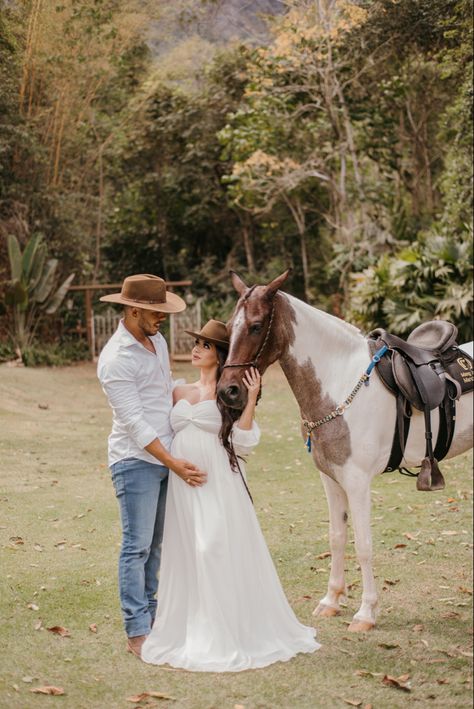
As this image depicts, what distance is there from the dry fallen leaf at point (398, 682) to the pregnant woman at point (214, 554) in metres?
0.26

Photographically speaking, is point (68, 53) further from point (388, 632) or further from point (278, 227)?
point (278, 227)

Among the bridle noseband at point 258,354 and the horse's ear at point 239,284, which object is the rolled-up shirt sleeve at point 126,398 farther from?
the horse's ear at point 239,284

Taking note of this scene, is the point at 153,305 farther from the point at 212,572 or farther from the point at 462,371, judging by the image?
the point at 462,371

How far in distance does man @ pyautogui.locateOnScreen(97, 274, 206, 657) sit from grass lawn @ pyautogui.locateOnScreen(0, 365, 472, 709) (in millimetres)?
251

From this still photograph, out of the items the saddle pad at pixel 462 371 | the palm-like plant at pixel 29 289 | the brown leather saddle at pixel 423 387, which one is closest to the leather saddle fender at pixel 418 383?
the brown leather saddle at pixel 423 387

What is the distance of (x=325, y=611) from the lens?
3.10 meters

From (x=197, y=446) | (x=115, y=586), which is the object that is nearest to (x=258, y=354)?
(x=197, y=446)

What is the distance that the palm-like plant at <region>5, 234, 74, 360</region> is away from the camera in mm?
3375

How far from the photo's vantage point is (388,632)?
2984 mm

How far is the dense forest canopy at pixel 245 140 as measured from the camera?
11.5 feet

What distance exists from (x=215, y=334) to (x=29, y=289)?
1.09 metres

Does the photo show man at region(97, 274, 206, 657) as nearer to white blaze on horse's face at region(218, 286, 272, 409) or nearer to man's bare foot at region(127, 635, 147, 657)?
man's bare foot at region(127, 635, 147, 657)

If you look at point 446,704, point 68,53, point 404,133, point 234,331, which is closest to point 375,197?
point 404,133

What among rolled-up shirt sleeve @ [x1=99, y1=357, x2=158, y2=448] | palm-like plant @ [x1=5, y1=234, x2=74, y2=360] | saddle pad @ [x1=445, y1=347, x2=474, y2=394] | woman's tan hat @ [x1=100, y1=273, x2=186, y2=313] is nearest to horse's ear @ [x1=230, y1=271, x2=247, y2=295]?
woman's tan hat @ [x1=100, y1=273, x2=186, y2=313]
